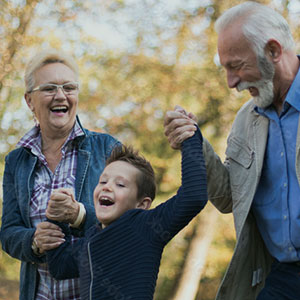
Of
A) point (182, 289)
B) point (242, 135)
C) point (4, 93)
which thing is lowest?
point (182, 289)

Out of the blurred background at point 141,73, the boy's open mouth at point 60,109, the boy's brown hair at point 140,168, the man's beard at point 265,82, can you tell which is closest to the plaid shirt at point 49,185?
the boy's open mouth at point 60,109

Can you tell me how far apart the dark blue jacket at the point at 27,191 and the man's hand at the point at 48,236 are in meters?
0.11

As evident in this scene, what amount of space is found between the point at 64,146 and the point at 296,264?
4.53 feet

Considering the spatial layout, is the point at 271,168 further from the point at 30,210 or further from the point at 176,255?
the point at 176,255

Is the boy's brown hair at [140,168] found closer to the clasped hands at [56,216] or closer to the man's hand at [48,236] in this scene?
the clasped hands at [56,216]

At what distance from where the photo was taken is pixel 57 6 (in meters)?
11.7

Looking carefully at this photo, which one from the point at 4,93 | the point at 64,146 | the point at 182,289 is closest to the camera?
the point at 64,146

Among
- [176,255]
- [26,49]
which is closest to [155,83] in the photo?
[26,49]

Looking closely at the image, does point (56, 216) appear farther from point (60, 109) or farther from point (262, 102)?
point (262, 102)

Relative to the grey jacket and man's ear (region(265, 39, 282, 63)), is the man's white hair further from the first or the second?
the grey jacket

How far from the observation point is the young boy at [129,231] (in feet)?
7.43

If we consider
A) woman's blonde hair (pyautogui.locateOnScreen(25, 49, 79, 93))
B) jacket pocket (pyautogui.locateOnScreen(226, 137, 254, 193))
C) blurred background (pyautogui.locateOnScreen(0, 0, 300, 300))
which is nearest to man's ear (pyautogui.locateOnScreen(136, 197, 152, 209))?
jacket pocket (pyautogui.locateOnScreen(226, 137, 254, 193))

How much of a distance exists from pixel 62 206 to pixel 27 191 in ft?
1.36

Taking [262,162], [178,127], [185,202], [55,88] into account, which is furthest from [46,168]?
[262,162]
